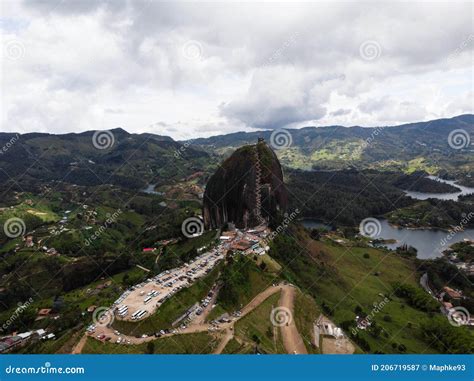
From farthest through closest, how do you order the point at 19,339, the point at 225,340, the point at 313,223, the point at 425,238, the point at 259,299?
the point at 313,223 < the point at 425,238 < the point at 19,339 < the point at 259,299 < the point at 225,340

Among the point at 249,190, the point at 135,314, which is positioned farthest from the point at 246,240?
the point at 135,314

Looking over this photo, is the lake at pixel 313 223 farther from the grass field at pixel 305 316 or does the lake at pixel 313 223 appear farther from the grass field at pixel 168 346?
the grass field at pixel 168 346

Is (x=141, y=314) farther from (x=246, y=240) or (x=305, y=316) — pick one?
(x=246, y=240)

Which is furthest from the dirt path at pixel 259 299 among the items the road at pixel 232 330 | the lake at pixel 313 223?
the lake at pixel 313 223

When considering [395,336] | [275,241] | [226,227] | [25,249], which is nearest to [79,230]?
[25,249]

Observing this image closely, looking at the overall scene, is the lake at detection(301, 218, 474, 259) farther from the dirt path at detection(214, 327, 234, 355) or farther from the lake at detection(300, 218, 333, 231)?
the dirt path at detection(214, 327, 234, 355)

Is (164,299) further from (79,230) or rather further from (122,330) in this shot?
(79,230)
